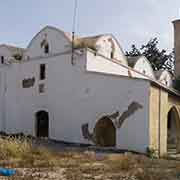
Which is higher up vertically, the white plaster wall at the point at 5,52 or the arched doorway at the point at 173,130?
the white plaster wall at the point at 5,52

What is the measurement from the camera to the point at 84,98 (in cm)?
2114

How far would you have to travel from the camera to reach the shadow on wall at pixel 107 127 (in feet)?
61.6

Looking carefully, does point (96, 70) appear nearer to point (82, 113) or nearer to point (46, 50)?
point (82, 113)

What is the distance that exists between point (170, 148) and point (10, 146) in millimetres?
13074

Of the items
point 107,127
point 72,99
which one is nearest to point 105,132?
point 107,127

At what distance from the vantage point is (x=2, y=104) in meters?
26.7

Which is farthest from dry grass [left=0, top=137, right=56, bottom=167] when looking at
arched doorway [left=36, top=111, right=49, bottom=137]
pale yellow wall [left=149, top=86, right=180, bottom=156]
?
arched doorway [left=36, top=111, right=49, bottom=137]

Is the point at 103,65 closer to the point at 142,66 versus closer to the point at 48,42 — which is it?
the point at 48,42

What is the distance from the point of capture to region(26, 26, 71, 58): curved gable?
2492cm

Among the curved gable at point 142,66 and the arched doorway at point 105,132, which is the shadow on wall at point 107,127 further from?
the curved gable at point 142,66

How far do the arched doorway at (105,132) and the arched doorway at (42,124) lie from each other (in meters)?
4.00

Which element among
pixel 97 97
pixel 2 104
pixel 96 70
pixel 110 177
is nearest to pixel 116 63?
pixel 96 70

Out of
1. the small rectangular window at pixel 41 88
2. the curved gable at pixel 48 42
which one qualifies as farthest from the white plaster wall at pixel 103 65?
the small rectangular window at pixel 41 88

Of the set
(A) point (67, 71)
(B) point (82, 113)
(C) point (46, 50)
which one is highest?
(C) point (46, 50)
